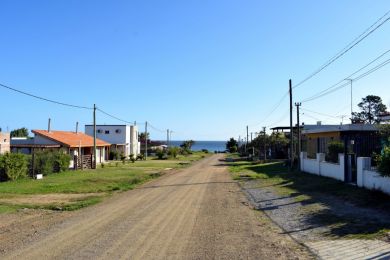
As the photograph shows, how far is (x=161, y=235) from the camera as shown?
11664mm

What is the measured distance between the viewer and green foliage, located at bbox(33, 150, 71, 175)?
35.5 metres

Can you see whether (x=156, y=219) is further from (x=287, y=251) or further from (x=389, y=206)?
(x=389, y=206)

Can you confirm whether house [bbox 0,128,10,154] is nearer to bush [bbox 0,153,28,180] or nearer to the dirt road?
Result: bush [bbox 0,153,28,180]

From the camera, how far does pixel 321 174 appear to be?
30.2 metres

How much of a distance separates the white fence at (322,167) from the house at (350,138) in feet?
3.47

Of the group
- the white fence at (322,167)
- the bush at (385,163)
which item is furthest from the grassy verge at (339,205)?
the bush at (385,163)

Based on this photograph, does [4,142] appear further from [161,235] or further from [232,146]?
[232,146]

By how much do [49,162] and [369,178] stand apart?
24.9 meters

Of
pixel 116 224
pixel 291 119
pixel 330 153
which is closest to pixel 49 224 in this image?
pixel 116 224

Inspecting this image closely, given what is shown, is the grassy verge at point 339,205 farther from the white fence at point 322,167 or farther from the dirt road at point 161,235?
the dirt road at point 161,235

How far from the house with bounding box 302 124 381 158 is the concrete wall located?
3.83 metres

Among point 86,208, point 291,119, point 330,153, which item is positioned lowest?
point 86,208

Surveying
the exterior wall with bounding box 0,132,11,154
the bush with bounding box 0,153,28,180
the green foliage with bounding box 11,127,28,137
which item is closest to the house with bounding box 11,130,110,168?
the exterior wall with bounding box 0,132,11,154

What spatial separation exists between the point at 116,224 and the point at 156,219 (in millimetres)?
1379
